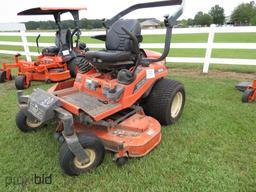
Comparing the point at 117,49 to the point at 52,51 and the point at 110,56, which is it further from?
the point at 52,51

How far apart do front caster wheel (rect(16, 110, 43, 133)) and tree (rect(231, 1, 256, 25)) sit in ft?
276

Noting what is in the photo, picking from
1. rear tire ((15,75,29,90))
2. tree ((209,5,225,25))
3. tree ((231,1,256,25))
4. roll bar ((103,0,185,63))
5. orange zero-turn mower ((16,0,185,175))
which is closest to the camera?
orange zero-turn mower ((16,0,185,175))

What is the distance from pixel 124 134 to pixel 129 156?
0.86 ft

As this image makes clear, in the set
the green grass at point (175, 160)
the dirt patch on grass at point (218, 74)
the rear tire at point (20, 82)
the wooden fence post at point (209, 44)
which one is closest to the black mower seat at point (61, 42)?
the rear tire at point (20, 82)

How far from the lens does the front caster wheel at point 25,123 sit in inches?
121

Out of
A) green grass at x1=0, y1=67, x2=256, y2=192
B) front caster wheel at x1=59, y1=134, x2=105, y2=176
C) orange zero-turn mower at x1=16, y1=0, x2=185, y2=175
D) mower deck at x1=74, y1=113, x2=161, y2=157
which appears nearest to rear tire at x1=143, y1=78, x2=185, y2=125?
orange zero-turn mower at x1=16, y1=0, x2=185, y2=175

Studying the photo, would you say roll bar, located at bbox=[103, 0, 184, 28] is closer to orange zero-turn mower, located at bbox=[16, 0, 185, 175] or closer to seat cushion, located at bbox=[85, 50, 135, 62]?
orange zero-turn mower, located at bbox=[16, 0, 185, 175]

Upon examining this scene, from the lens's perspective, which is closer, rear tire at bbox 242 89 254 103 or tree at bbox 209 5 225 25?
rear tire at bbox 242 89 254 103

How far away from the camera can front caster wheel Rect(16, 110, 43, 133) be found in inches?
121

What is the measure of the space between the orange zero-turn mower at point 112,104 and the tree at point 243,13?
8331 cm

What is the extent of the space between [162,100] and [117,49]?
957 millimetres

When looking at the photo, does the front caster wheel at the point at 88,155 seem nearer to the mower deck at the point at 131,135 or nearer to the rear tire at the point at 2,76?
the mower deck at the point at 131,135

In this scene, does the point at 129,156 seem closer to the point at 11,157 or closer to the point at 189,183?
the point at 189,183

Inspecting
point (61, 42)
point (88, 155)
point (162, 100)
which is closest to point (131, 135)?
point (88, 155)
